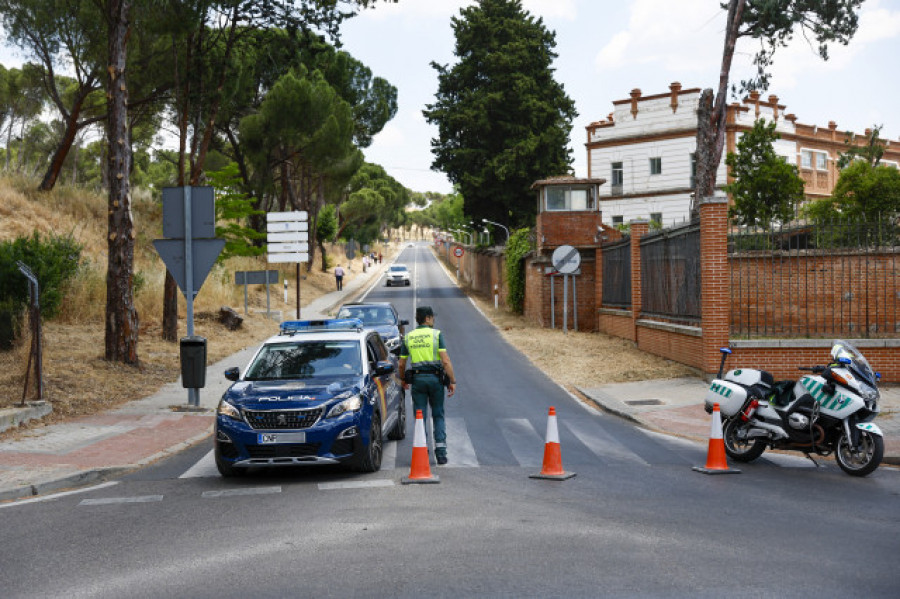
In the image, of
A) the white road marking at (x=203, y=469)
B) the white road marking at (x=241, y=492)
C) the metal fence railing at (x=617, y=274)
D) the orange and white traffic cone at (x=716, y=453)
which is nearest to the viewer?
the white road marking at (x=241, y=492)

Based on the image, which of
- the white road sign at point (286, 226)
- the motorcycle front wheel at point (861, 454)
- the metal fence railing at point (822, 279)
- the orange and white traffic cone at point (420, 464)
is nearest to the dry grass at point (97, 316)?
the white road sign at point (286, 226)

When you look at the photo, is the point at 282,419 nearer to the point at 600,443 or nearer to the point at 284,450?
the point at 284,450

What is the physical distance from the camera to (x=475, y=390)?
17359mm

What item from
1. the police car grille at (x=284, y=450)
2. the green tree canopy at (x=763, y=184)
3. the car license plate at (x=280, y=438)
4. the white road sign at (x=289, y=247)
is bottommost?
the police car grille at (x=284, y=450)

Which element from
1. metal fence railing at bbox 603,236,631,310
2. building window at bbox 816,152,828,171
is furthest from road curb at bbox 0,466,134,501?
building window at bbox 816,152,828,171

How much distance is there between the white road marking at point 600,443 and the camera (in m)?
10.5

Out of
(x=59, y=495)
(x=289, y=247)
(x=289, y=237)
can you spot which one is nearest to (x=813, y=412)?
(x=59, y=495)

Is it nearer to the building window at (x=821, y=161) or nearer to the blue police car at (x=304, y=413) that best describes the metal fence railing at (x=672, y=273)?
the blue police car at (x=304, y=413)

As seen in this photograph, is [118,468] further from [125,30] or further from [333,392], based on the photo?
[125,30]

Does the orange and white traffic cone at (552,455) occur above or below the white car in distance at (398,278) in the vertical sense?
below

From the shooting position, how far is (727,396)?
409 inches

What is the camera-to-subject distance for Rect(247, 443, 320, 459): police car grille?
8.96 meters

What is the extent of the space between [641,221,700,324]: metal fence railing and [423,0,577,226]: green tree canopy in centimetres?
2731

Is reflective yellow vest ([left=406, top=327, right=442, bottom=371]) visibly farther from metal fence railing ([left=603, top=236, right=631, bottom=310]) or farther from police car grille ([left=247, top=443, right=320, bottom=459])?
metal fence railing ([left=603, top=236, right=631, bottom=310])
